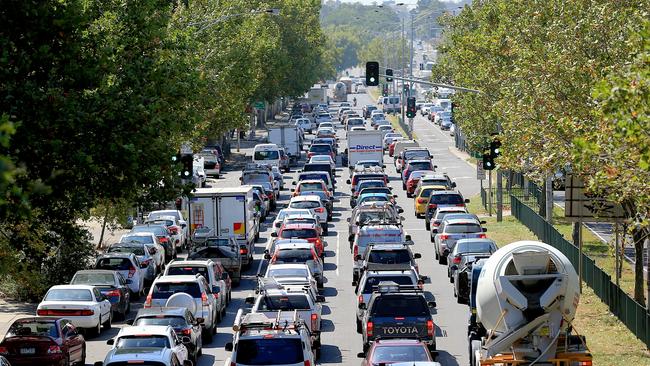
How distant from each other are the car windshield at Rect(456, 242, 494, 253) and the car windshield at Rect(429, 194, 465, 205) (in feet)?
49.7

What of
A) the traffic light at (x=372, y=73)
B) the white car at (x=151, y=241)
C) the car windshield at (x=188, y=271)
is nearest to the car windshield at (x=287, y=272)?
the car windshield at (x=188, y=271)

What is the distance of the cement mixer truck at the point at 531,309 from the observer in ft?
77.5

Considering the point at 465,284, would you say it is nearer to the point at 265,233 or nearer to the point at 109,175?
the point at 109,175

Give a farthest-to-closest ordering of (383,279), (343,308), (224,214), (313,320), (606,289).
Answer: (224,214), (343,308), (606,289), (383,279), (313,320)

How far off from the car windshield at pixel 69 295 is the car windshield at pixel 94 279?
2.47 metres

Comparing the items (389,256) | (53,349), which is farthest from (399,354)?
(389,256)

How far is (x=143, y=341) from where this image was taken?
1081 inches

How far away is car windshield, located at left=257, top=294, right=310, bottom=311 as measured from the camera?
31.6 m

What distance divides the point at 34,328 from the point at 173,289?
543 centimetres

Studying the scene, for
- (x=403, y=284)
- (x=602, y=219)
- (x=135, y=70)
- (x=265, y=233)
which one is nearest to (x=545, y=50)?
(x=602, y=219)

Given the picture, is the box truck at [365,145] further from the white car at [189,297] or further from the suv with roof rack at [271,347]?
the suv with roof rack at [271,347]

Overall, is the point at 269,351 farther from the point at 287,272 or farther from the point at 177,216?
the point at 177,216

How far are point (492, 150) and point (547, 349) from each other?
31128mm

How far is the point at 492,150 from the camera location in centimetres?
5425
